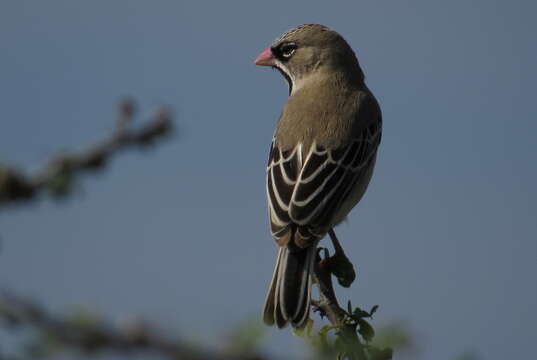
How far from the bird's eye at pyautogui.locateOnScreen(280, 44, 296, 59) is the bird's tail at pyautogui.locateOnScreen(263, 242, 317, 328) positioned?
11.3 feet

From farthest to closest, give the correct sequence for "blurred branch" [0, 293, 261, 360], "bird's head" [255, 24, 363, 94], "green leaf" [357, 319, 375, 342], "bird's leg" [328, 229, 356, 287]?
"bird's head" [255, 24, 363, 94], "bird's leg" [328, 229, 356, 287], "green leaf" [357, 319, 375, 342], "blurred branch" [0, 293, 261, 360]

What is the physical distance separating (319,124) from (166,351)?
19.8 ft

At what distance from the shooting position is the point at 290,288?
507 centimetres

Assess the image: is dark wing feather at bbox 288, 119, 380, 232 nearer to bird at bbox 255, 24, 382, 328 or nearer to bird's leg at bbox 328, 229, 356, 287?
bird at bbox 255, 24, 382, 328

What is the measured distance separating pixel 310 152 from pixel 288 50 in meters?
2.26

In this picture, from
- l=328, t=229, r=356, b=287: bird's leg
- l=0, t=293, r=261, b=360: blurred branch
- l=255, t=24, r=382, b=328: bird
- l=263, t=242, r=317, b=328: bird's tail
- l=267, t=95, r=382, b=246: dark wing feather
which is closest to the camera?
l=0, t=293, r=261, b=360: blurred branch

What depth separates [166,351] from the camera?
3.15ft

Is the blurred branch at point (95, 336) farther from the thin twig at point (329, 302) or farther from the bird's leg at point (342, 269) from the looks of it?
the bird's leg at point (342, 269)

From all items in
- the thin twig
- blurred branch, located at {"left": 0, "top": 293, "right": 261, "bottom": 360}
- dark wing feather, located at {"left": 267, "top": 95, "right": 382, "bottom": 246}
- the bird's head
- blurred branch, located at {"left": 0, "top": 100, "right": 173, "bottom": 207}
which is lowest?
blurred branch, located at {"left": 0, "top": 293, "right": 261, "bottom": 360}

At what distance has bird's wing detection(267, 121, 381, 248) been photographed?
Answer: 5793 mm

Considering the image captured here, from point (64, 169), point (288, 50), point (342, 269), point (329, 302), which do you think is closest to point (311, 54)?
point (288, 50)

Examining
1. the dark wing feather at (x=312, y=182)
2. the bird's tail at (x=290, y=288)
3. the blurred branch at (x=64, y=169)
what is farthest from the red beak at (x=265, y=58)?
the blurred branch at (x=64, y=169)

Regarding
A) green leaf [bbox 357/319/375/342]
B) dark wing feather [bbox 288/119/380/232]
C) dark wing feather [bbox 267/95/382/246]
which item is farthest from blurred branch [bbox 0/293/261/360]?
dark wing feather [bbox 288/119/380/232]

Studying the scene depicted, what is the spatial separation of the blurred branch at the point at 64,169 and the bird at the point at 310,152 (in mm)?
3375
